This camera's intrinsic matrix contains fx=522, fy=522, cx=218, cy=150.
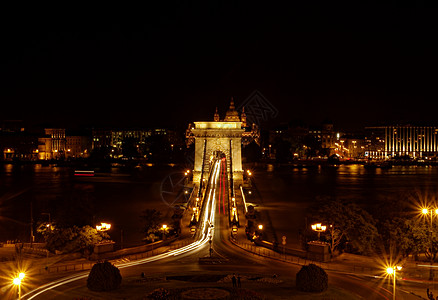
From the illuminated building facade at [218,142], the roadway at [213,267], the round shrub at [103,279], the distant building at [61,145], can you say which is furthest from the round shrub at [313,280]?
the distant building at [61,145]

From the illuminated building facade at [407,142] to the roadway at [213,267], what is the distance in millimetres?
176382

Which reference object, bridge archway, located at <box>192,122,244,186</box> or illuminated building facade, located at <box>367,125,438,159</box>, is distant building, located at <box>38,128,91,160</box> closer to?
illuminated building facade, located at <box>367,125,438,159</box>

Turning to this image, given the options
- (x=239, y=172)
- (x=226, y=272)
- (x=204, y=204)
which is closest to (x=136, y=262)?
(x=226, y=272)

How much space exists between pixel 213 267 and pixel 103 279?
588 cm

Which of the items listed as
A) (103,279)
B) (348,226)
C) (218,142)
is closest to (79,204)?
(103,279)

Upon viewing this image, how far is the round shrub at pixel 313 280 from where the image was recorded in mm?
17016

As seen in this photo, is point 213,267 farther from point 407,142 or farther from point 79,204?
point 407,142

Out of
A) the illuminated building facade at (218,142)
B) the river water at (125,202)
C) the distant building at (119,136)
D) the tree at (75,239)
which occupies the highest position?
the distant building at (119,136)

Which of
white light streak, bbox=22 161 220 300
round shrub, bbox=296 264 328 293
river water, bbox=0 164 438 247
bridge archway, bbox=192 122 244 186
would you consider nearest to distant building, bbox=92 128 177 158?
bridge archway, bbox=192 122 244 186

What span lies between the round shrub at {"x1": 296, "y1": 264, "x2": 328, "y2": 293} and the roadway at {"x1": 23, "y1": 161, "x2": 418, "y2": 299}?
123cm

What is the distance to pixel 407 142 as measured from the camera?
195750 millimetres

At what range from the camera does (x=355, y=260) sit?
22.8 meters

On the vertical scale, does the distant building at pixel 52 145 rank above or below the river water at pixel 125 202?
above

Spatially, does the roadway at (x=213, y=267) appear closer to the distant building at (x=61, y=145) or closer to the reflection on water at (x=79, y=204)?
the reflection on water at (x=79, y=204)
